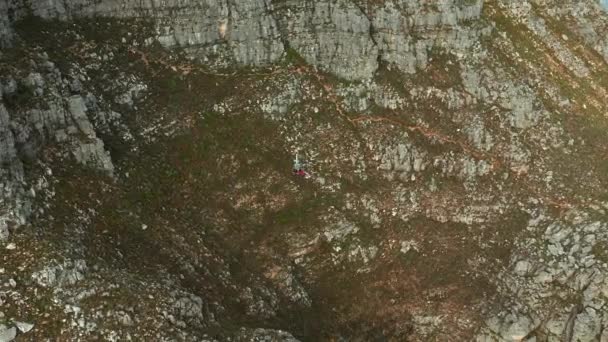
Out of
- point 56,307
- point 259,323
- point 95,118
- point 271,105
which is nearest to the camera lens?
point 56,307

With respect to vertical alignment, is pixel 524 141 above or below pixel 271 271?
above

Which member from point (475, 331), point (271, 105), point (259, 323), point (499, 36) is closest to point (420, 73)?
point (499, 36)

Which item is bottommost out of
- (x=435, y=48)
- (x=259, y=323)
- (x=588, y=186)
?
(x=259, y=323)

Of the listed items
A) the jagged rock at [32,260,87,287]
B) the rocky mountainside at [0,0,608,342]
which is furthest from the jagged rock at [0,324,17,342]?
the rocky mountainside at [0,0,608,342]

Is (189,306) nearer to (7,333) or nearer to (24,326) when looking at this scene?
(24,326)

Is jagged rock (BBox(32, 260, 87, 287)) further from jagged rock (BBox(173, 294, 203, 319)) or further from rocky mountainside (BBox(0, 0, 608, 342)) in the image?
→ jagged rock (BBox(173, 294, 203, 319))

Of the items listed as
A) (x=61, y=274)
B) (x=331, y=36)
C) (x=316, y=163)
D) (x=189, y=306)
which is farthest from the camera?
(x=331, y=36)

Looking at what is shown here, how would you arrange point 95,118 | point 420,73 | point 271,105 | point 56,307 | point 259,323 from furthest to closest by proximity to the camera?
point 420,73 → point 271,105 → point 95,118 → point 259,323 → point 56,307

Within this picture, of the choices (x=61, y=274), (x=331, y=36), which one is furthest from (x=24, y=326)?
(x=331, y=36)

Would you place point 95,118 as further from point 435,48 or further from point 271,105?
point 435,48
